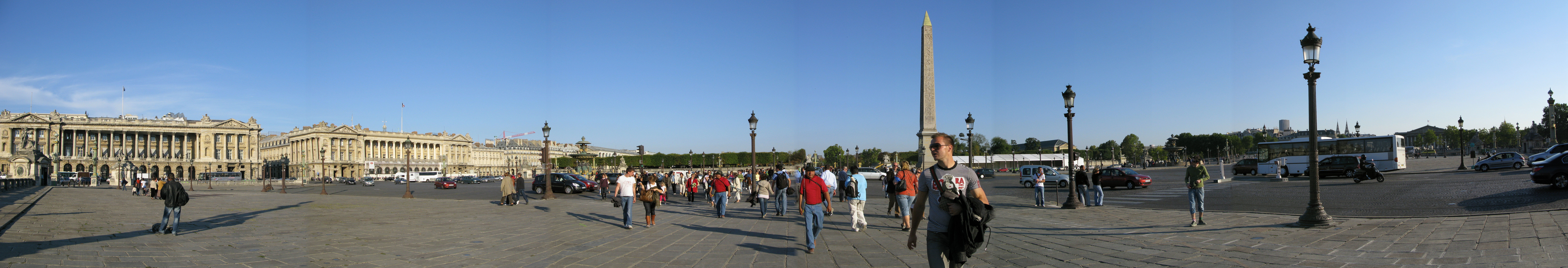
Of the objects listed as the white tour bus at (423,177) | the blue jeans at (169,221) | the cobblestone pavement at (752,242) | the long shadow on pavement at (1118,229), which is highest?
the blue jeans at (169,221)

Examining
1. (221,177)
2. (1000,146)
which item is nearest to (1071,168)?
(221,177)

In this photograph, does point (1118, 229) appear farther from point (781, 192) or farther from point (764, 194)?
point (764, 194)

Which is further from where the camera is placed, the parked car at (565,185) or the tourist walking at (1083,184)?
the parked car at (565,185)

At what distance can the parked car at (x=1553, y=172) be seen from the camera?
13992 mm

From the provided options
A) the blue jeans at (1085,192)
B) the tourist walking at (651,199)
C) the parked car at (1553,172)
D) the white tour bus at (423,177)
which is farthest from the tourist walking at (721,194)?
the white tour bus at (423,177)

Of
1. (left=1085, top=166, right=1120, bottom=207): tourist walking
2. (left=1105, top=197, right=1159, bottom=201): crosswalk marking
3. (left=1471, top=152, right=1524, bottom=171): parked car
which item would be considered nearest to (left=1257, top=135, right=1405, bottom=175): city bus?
(left=1471, top=152, right=1524, bottom=171): parked car

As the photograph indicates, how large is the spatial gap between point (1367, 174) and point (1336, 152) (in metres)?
14.1

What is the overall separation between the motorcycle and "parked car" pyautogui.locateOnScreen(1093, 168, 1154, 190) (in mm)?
5841

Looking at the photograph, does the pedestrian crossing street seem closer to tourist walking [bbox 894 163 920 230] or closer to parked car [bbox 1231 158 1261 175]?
tourist walking [bbox 894 163 920 230]

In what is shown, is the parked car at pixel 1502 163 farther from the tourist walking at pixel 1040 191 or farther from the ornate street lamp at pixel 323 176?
the ornate street lamp at pixel 323 176

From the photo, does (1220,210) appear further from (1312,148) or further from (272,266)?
(272,266)

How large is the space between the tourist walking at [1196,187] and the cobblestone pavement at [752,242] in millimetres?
329

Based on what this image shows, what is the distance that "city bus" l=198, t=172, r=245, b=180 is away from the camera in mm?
62031

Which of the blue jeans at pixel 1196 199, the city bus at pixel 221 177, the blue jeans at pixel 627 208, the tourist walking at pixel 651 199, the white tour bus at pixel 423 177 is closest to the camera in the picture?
the blue jeans at pixel 1196 199
